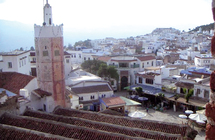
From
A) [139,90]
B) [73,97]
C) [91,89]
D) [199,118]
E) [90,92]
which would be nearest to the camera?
[199,118]

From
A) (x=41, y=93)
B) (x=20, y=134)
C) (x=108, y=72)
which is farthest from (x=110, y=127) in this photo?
(x=108, y=72)

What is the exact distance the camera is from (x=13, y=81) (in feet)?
56.9

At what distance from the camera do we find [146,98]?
→ 2658cm

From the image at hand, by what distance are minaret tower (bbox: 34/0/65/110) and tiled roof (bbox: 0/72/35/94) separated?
1.18 metres

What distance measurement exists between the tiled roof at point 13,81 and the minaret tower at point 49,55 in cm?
118

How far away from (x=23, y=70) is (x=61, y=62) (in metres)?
9.68

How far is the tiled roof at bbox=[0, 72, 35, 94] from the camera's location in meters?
16.6

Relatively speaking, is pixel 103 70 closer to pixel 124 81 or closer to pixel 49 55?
pixel 124 81

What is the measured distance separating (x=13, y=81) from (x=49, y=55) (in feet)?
10.9

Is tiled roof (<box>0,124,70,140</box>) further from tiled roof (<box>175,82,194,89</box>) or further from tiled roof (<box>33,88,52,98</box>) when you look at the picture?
tiled roof (<box>175,82,194,89</box>)

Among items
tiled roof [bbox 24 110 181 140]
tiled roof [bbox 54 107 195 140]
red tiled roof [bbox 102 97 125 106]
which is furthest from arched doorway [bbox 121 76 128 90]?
tiled roof [bbox 24 110 181 140]

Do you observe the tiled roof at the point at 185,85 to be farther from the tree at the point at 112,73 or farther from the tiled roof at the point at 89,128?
the tiled roof at the point at 89,128

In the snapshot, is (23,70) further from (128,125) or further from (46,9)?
(128,125)

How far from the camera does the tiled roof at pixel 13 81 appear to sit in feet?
54.5
